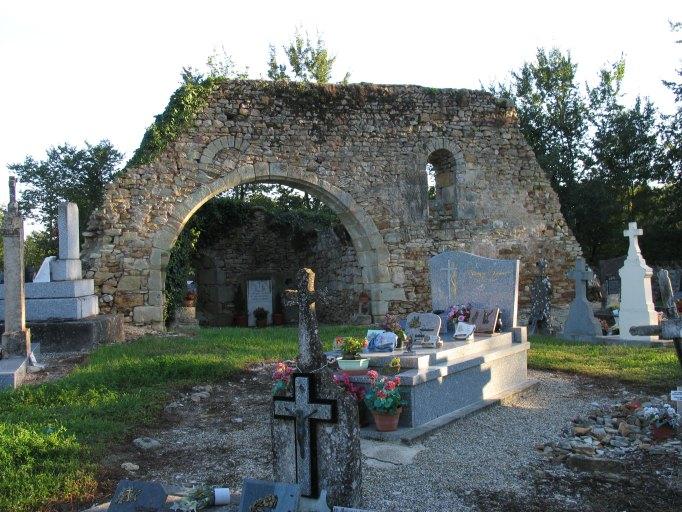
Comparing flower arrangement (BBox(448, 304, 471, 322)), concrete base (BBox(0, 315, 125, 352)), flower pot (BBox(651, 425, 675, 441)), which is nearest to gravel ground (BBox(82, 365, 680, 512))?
flower pot (BBox(651, 425, 675, 441))

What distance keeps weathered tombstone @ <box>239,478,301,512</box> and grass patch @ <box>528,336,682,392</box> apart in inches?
209

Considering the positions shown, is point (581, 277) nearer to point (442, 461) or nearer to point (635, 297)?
point (635, 297)

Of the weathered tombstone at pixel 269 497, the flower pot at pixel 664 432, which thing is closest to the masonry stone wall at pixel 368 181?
the flower pot at pixel 664 432

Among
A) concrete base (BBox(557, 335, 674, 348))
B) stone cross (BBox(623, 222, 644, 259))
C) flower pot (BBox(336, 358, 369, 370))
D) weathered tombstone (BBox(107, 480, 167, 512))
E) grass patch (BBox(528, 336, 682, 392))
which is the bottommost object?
grass patch (BBox(528, 336, 682, 392))

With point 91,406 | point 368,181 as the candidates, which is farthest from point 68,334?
point 368,181

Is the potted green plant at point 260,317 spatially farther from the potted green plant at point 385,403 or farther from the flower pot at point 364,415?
the potted green plant at point 385,403

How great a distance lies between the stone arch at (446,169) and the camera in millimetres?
14078

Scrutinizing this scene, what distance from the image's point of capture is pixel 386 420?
17.6ft

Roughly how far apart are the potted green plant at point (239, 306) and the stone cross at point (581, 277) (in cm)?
971

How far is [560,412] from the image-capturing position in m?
6.34

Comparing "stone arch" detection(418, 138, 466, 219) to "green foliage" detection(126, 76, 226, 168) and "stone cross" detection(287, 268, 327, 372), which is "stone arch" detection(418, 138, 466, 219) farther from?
"stone cross" detection(287, 268, 327, 372)

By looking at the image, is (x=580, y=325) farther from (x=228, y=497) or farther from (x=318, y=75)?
(x=318, y=75)

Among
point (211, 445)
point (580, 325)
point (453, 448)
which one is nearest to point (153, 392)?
point (211, 445)

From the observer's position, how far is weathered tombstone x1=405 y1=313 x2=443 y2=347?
22.0 ft
